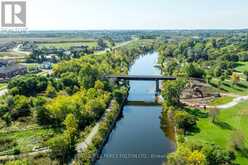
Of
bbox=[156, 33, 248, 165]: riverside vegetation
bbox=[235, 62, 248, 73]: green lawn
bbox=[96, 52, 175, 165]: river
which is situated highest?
bbox=[235, 62, 248, 73]: green lawn

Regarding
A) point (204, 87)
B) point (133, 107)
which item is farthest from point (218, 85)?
point (133, 107)

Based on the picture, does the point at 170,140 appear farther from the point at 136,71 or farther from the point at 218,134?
the point at 136,71

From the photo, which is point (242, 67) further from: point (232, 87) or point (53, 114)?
point (53, 114)

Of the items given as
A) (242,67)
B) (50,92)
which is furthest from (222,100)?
(242,67)

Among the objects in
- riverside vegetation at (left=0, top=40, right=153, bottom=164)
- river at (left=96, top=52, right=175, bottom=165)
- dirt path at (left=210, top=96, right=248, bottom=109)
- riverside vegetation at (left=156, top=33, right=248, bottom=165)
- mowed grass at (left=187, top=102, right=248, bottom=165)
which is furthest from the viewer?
dirt path at (left=210, top=96, right=248, bottom=109)

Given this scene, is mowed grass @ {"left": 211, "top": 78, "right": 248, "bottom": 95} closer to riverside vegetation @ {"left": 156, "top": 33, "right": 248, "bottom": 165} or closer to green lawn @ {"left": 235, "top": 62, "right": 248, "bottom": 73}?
riverside vegetation @ {"left": 156, "top": 33, "right": 248, "bottom": 165}

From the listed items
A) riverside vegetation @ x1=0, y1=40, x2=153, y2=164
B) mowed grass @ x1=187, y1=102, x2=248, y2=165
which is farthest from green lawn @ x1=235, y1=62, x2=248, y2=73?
riverside vegetation @ x1=0, y1=40, x2=153, y2=164

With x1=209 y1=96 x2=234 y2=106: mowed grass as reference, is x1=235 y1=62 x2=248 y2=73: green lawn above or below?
above
